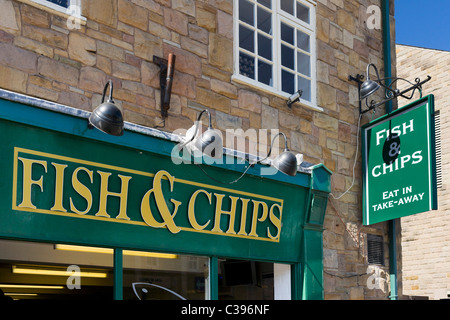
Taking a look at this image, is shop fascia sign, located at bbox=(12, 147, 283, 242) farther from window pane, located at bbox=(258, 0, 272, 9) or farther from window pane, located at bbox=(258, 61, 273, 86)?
window pane, located at bbox=(258, 0, 272, 9)

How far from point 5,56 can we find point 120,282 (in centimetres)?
247

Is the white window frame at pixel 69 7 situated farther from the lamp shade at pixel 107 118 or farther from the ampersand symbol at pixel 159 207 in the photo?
the ampersand symbol at pixel 159 207

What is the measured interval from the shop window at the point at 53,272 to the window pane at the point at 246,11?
12.5 feet

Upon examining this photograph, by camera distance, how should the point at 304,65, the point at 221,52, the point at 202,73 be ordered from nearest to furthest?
the point at 202,73
the point at 221,52
the point at 304,65

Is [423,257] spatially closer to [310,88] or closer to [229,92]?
[310,88]

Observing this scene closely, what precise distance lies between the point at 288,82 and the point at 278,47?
538 mm

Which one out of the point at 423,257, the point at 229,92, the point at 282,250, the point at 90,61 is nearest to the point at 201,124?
the point at 229,92

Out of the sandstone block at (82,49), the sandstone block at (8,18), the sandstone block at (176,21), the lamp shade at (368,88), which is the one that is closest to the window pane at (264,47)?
the sandstone block at (176,21)

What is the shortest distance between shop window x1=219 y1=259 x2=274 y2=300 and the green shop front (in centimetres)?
1

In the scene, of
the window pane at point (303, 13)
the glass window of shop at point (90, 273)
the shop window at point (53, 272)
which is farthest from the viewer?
the window pane at point (303, 13)

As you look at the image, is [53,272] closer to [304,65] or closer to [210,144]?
[210,144]

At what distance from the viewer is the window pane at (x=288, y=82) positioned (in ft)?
25.7

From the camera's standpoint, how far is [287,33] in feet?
26.1

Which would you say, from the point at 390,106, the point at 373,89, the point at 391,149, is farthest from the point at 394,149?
the point at 390,106
